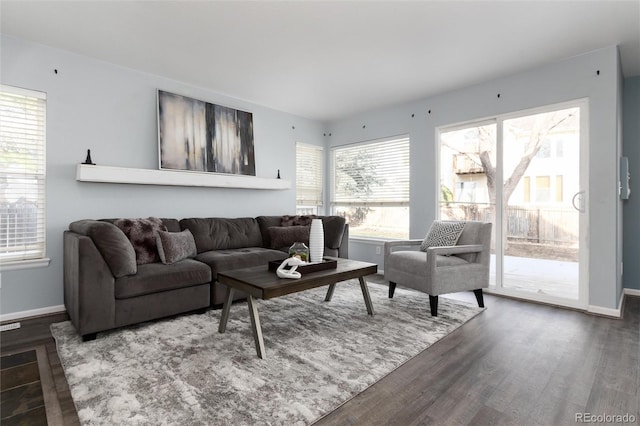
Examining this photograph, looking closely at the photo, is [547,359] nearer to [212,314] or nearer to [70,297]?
[212,314]

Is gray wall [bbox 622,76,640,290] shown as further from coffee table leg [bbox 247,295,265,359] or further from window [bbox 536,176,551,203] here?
coffee table leg [bbox 247,295,265,359]

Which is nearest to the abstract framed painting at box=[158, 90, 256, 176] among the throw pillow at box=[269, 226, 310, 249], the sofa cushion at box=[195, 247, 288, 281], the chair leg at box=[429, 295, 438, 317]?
the throw pillow at box=[269, 226, 310, 249]

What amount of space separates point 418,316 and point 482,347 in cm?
69

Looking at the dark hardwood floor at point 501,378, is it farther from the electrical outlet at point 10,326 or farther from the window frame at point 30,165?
the window frame at point 30,165

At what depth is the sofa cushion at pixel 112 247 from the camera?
2539mm

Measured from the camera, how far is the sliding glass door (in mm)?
3363

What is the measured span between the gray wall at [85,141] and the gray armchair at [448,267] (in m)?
2.60

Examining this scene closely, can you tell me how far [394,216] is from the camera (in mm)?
4984

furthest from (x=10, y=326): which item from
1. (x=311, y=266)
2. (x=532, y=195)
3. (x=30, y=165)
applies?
(x=532, y=195)

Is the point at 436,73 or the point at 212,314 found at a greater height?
the point at 436,73

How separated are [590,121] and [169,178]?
4578 mm

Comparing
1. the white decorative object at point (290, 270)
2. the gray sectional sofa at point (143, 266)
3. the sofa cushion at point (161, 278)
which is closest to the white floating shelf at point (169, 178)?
the gray sectional sofa at point (143, 266)

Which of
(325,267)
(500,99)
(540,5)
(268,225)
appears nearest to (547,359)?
(325,267)

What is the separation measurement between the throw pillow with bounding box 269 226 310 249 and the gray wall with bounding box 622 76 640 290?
390 cm
